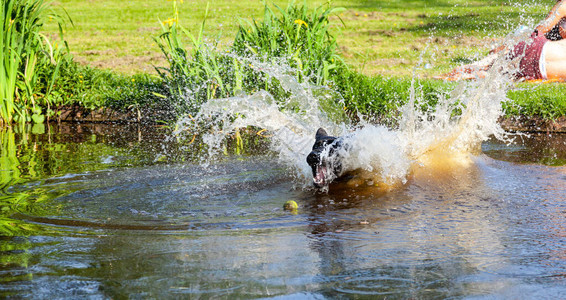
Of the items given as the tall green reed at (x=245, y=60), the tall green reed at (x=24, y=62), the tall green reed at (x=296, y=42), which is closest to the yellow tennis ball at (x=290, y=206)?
the tall green reed at (x=245, y=60)

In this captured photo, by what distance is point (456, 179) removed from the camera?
4.91m

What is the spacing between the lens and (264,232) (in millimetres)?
3539

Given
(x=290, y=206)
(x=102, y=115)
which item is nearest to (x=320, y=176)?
(x=290, y=206)

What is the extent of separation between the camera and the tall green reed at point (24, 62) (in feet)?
21.9

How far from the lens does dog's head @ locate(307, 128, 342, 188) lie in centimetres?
447

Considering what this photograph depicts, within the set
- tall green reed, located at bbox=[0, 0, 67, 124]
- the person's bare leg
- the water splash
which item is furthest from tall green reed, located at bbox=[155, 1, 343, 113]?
the person's bare leg

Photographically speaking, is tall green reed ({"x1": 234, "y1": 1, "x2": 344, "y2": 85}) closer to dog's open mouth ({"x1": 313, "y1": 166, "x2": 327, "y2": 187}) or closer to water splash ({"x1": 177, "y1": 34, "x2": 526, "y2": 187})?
water splash ({"x1": 177, "y1": 34, "x2": 526, "y2": 187})

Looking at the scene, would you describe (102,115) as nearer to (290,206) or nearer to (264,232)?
(290,206)

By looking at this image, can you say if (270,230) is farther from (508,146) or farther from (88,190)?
(508,146)

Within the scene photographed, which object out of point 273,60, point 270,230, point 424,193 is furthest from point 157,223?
point 273,60

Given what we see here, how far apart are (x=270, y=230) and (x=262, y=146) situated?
269 cm

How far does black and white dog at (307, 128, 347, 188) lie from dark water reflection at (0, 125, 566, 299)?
12 centimetres

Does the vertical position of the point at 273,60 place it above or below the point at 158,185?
above

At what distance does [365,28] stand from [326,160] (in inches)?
338
